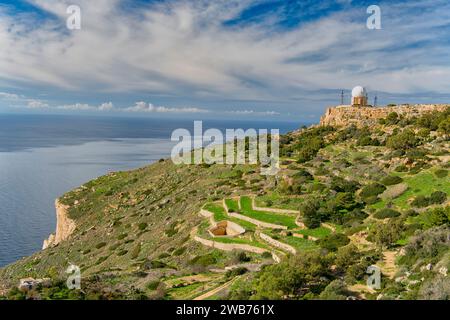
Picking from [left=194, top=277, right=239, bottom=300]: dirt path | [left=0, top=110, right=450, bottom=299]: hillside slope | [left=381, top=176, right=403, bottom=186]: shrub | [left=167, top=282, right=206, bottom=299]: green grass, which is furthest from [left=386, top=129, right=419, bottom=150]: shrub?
[left=167, top=282, right=206, bottom=299]: green grass

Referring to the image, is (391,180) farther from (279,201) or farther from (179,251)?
(179,251)

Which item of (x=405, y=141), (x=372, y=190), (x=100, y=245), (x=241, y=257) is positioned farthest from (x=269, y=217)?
(x=100, y=245)

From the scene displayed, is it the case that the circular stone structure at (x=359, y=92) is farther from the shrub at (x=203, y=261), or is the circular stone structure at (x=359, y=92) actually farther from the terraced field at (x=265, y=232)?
the shrub at (x=203, y=261)

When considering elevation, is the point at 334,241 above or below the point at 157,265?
above

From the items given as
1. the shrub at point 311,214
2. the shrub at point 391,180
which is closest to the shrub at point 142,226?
the shrub at point 311,214

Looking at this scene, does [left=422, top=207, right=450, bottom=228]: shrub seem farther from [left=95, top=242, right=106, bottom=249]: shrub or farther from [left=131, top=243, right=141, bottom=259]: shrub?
[left=95, top=242, right=106, bottom=249]: shrub
